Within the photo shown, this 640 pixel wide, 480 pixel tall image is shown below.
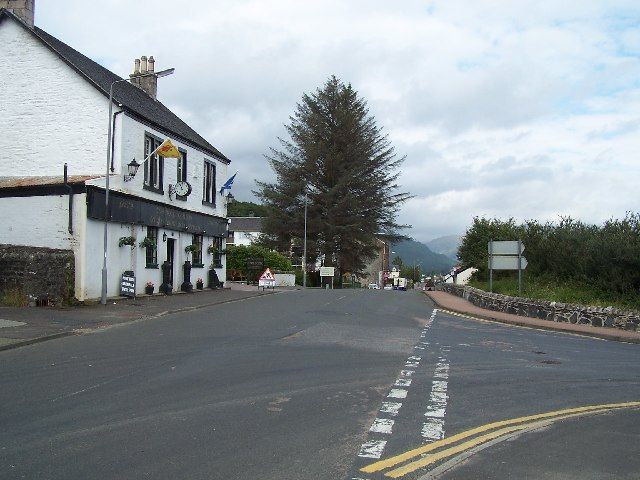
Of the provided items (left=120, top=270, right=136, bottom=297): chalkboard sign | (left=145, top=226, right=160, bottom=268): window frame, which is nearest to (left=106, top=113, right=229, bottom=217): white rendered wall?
(left=145, top=226, right=160, bottom=268): window frame

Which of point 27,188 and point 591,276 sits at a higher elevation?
point 27,188

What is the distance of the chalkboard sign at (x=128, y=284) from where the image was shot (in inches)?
930

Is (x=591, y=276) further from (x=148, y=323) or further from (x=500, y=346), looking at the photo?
(x=148, y=323)

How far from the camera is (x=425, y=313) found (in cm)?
2436

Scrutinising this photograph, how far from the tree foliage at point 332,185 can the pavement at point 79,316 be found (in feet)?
115

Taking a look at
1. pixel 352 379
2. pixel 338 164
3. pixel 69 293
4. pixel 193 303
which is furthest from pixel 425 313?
pixel 338 164

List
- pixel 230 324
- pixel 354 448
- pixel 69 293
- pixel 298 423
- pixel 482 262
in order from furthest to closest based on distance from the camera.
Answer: pixel 482 262 < pixel 69 293 < pixel 230 324 < pixel 298 423 < pixel 354 448

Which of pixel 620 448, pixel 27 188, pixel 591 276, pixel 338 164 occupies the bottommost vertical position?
pixel 620 448

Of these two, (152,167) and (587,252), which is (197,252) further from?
(587,252)

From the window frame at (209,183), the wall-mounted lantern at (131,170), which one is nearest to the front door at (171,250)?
the window frame at (209,183)

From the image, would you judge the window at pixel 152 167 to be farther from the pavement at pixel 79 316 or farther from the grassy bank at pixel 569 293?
the grassy bank at pixel 569 293

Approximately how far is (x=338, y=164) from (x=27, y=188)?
41.4m

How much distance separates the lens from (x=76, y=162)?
23656mm

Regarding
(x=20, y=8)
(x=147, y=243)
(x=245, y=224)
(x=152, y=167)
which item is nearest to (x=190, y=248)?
(x=147, y=243)
